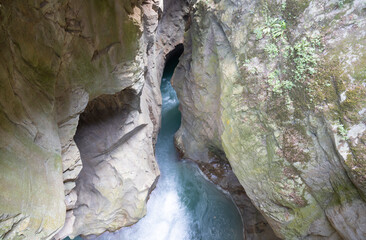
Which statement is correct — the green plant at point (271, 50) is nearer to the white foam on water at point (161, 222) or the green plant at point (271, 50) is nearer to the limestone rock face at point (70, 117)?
the limestone rock face at point (70, 117)

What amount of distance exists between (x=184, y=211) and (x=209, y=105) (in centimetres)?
303

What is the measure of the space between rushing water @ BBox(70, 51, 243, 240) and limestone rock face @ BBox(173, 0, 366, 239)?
6.33ft

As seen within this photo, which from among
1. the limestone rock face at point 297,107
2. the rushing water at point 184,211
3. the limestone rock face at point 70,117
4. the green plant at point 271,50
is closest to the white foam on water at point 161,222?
the rushing water at point 184,211

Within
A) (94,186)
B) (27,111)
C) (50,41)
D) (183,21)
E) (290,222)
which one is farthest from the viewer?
(183,21)

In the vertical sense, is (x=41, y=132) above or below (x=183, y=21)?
below

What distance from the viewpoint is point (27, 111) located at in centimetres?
249

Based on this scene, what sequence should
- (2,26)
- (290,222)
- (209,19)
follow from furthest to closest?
(209,19) → (290,222) → (2,26)

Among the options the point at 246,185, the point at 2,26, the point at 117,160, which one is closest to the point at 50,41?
the point at 2,26

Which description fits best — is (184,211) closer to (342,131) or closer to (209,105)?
(209,105)

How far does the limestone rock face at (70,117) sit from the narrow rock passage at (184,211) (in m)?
1.24

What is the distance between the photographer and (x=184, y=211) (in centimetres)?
670

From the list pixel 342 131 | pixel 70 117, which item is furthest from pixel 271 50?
pixel 70 117

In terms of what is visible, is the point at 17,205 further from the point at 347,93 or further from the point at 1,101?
the point at 347,93

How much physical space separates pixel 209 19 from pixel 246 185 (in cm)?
366
